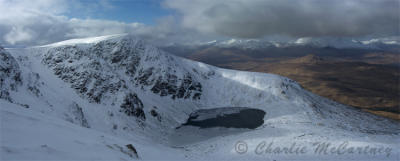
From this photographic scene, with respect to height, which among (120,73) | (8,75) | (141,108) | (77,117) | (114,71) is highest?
(114,71)

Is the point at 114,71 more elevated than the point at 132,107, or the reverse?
the point at 114,71

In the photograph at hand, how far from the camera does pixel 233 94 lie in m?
69.4

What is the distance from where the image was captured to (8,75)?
104 ft

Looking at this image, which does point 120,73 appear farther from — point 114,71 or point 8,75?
point 8,75

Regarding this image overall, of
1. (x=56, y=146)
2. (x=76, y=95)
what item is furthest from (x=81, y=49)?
(x=56, y=146)

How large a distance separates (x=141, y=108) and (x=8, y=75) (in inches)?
946

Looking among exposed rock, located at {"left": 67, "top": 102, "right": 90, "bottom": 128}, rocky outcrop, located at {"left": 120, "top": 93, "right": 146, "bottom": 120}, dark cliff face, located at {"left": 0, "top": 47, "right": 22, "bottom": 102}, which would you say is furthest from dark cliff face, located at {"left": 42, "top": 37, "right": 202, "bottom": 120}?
dark cliff face, located at {"left": 0, "top": 47, "right": 22, "bottom": 102}

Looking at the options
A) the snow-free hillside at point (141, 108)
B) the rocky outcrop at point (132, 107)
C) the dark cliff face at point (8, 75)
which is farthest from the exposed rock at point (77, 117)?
the rocky outcrop at point (132, 107)

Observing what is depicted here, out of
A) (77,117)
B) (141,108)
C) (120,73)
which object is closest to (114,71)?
(120,73)

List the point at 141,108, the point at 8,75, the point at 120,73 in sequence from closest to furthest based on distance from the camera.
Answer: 1. the point at 8,75
2. the point at 141,108
3. the point at 120,73

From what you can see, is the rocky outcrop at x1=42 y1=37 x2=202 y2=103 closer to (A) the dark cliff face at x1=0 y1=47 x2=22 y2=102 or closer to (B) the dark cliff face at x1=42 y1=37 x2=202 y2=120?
(B) the dark cliff face at x1=42 y1=37 x2=202 y2=120

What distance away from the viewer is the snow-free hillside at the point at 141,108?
9852 mm

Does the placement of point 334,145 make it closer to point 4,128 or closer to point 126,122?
point 4,128

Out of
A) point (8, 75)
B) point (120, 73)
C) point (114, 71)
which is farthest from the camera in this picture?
point (120, 73)
